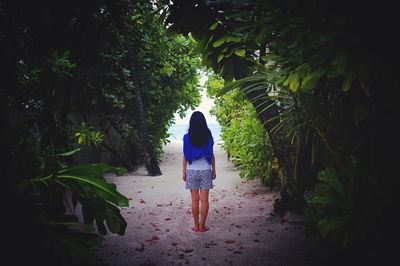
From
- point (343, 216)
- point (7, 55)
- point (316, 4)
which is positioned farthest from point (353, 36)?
point (7, 55)

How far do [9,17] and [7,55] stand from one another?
2.81ft

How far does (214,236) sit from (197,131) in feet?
5.04

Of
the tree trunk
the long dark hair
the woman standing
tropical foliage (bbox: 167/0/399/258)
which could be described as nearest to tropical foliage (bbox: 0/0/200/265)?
the tree trunk

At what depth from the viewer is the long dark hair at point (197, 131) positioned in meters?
4.39

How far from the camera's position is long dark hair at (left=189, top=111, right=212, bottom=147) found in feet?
14.4

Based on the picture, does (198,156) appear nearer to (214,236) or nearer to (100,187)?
(214,236)

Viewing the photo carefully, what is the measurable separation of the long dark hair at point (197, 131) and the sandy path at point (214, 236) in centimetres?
136

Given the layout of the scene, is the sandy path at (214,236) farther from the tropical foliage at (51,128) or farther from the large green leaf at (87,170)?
the large green leaf at (87,170)

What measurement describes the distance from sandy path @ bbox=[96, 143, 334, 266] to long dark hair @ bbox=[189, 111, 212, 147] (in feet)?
4.47

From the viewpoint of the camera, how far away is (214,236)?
14.1ft

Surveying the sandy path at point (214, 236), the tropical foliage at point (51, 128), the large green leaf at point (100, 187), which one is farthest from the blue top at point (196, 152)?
the large green leaf at point (100, 187)

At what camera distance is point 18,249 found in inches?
72.7

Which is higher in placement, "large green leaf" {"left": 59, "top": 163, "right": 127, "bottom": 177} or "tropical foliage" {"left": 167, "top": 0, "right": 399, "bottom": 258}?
"tropical foliage" {"left": 167, "top": 0, "right": 399, "bottom": 258}

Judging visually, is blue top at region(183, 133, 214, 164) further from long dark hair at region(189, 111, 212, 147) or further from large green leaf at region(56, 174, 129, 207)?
large green leaf at region(56, 174, 129, 207)
